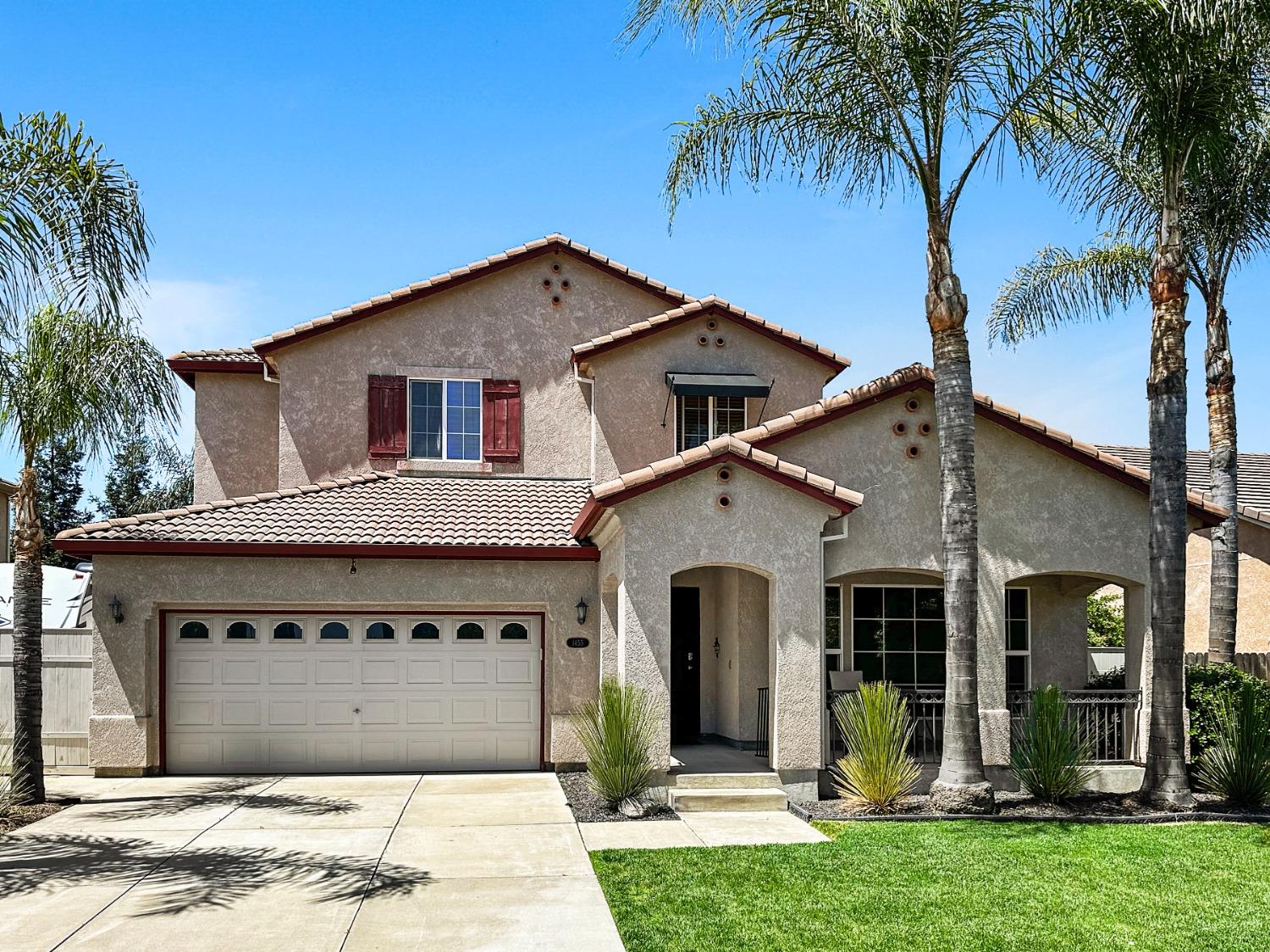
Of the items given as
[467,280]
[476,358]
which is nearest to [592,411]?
[476,358]

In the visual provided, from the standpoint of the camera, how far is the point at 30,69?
1173 centimetres

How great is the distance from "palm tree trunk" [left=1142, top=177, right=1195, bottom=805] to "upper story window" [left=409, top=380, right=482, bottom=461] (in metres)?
11.2

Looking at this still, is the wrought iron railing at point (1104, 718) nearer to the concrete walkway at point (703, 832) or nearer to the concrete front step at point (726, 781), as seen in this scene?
the concrete front step at point (726, 781)

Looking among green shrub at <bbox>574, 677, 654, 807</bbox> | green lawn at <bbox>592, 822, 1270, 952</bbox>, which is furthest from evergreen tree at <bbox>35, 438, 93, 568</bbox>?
green lawn at <bbox>592, 822, 1270, 952</bbox>

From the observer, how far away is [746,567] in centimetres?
1441

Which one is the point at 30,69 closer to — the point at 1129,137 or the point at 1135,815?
the point at 1129,137

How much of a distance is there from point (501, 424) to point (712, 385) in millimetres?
3866

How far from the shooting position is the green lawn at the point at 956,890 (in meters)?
8.55

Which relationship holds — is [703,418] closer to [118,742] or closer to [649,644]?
[649,644]

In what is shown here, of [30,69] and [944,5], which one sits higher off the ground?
[944,5]

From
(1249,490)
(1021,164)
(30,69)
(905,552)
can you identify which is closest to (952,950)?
(905,552)

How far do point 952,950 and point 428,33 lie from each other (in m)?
13.3

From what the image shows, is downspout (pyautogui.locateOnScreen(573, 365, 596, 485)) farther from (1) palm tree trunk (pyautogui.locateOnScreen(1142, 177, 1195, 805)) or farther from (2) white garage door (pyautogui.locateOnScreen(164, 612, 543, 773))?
(1) palm tree trunk (pyautogui.locateOnScreen(1142, 177, 1195, 805))

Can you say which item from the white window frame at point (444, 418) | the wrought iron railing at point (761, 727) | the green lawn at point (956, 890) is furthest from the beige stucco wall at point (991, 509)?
the white window frame at point (444, 418)
